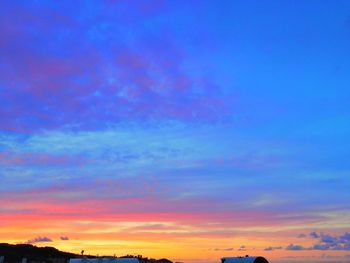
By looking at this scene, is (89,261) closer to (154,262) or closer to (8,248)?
Answer: (154,262)

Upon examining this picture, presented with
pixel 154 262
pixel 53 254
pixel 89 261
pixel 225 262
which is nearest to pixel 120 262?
pixel 89 261

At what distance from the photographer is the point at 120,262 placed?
Answer: 75688 millimetres

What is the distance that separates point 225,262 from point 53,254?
67964 millimetres

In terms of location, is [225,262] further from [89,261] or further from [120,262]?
[89,261]

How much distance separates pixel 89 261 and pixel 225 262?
24565 mm

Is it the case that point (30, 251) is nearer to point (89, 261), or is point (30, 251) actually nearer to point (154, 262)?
point (154, 262)

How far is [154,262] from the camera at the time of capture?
102312 millimetres

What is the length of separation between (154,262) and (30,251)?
1825 inches

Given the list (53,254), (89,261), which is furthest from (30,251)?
(89,261)

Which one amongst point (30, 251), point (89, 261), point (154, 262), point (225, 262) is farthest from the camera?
point (30, 251)

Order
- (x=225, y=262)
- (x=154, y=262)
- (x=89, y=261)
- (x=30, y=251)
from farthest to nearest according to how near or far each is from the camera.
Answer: (x=30, y=251) < (x=154, y=262) < (x=225, y=262) < (x=89, y=261)

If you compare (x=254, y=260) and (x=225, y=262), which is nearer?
(x=254, y=260)

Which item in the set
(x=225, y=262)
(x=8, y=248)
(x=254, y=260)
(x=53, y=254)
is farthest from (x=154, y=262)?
(x=8, y=248)

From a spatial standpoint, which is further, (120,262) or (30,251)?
(30,251)
